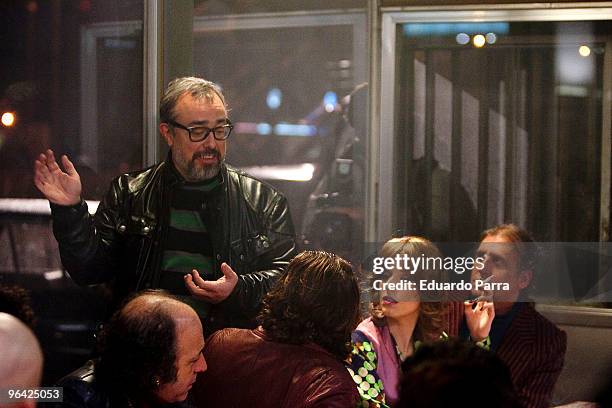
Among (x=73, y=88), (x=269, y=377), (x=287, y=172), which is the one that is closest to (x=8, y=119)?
(x=73, y=88)

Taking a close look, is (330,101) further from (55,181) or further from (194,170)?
(55,181)

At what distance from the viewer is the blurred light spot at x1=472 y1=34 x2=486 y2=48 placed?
8.42 ft

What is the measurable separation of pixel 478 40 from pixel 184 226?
1040 mm

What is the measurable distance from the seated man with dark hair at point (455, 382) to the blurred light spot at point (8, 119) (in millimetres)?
1539

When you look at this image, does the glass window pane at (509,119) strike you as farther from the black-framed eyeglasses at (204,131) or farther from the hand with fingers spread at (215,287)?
the hand with fingers spread at (215,287)

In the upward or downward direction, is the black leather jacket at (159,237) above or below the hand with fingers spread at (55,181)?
below

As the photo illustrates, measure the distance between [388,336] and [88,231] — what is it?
970 millimetres

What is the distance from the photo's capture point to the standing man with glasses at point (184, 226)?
2723mm

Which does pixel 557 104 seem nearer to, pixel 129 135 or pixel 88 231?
Answer: pixel 129 135

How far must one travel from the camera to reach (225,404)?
8.49 feet

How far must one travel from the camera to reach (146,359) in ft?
7.86

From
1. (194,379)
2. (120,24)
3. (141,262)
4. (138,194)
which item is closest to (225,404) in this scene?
(194,379)

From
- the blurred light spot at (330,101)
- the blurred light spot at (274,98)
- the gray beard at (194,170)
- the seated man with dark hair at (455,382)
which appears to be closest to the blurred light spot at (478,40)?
the blurred light spot at (330,101)

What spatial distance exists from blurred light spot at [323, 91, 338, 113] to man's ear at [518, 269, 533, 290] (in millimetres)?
731
